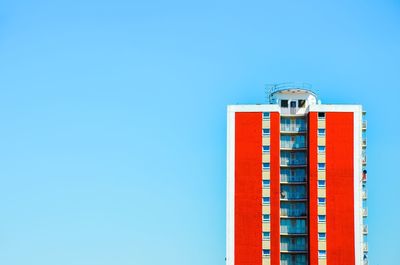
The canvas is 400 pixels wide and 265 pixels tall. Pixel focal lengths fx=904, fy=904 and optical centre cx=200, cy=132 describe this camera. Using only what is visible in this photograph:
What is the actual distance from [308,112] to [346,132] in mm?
4868

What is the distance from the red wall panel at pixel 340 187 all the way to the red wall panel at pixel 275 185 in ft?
17.9

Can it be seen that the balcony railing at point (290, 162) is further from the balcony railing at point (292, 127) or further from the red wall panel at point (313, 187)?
the balcony railing at point (292, 127)

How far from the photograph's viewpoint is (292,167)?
102 m

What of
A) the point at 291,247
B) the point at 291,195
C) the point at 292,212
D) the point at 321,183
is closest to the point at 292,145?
the point at 291,195

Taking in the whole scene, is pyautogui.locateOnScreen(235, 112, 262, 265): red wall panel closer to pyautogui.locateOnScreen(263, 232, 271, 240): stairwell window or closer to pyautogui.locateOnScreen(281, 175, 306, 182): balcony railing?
pyautogui.locateOnScreen(263, 232, 271, 240): stairwell window

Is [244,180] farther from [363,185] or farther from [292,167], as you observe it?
[363,185]

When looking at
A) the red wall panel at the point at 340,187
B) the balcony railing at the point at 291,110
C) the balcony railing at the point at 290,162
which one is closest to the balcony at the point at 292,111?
the balcony railing at the point at 291,110

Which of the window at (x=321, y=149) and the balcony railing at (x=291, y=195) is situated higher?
the window at (x=321, y=149)

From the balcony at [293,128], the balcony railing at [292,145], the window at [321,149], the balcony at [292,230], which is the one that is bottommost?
the balcony at [292,230]

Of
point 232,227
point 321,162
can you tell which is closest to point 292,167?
point 321,162

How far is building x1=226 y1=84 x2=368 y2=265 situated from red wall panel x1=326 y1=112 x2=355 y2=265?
0.36 ft

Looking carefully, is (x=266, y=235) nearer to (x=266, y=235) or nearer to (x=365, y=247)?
(x=266, y=235)

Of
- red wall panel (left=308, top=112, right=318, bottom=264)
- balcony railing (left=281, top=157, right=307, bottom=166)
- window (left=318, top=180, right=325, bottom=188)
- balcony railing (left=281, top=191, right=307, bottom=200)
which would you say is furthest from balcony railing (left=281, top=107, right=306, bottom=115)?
balcony railing (left=281, top=191, right=307, bottom=200)

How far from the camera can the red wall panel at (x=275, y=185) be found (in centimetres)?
9912
